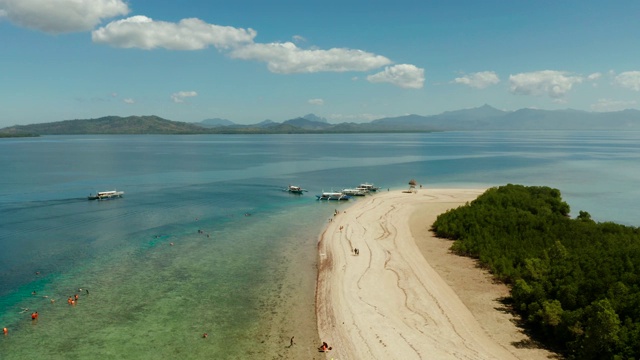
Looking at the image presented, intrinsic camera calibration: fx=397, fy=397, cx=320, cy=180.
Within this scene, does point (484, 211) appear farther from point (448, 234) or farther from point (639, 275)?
point (639, 275)

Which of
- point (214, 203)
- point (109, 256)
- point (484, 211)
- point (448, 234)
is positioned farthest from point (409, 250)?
point (214, 203)

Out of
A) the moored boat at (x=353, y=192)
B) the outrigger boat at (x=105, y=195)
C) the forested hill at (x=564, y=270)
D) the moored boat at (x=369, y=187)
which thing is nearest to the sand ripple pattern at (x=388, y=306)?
the forested hill at (x=564, y=270)

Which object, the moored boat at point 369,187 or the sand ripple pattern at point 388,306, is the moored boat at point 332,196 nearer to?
the moored boat at point 369,187

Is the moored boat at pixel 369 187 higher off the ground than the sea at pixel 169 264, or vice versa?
the moored boat at pixel 369 187

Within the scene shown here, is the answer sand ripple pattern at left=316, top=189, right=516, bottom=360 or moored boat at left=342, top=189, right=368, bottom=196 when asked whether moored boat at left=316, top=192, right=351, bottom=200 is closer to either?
moored boat at left=342, top=189, right=368, bottom=196

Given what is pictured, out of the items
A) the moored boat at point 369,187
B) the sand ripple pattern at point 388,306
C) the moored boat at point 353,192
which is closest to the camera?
the sand ripple pattern at point 388,306

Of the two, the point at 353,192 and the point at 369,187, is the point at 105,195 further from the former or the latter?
the point at 369,187
